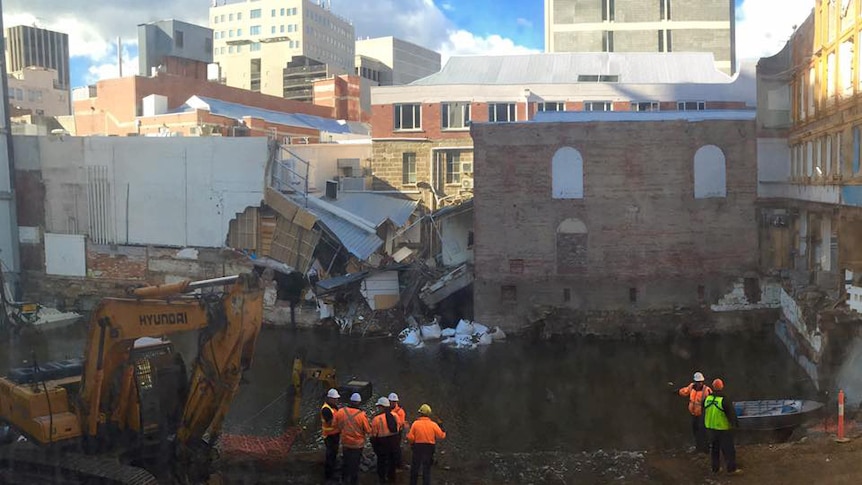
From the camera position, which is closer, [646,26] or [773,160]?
[773,160]

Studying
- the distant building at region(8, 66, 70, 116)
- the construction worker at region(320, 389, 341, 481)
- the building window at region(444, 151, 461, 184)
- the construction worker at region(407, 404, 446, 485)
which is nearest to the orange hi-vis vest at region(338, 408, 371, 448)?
the construction worker at region(320, 389, 341, 481)

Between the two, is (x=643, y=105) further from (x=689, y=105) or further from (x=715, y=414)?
(x=715, y=414)

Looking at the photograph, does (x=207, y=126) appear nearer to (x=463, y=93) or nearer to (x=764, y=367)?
(x=463, y=93)

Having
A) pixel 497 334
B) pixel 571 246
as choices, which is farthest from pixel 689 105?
pixel 497 334

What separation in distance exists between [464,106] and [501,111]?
177 cm

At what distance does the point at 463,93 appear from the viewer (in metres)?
37.6

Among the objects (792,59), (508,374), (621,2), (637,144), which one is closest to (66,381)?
(508,374)

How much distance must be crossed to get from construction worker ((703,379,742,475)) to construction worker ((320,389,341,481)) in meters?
5.28

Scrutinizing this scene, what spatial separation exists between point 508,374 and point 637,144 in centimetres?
935

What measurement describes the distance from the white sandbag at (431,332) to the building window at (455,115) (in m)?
14.5

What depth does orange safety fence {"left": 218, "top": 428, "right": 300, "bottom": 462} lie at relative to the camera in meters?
12.4

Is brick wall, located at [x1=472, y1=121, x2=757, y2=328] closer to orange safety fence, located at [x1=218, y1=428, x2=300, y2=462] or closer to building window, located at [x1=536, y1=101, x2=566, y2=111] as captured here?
building window, located at [x1=536, y1=101, x2=566, y2=111]

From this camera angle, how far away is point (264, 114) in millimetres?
47625

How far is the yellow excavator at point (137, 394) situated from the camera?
32.7 feet
